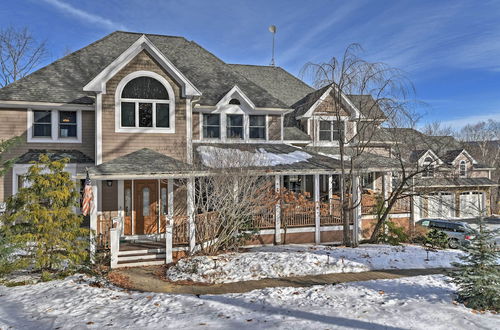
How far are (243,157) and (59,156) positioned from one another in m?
8.22

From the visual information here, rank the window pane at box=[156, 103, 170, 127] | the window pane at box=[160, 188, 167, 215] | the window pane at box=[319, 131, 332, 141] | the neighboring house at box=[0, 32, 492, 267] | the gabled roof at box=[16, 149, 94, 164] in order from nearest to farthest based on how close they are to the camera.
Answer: the neighboring house at box=[0, 32, 492, 267] → the gabled roof at box=[16, 149, 94, 164] → the window pane at box=[156, 103, 170, 127] → the window pane at box=[160, 188, 167, 215] → the window pane at box=[319, 131, 332, 141]

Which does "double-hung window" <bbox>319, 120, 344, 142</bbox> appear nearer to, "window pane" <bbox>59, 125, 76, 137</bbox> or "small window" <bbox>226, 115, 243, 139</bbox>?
"small window" <bbox>226, 115, 243, 139</bbox>

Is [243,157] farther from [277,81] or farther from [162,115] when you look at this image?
[277,81]

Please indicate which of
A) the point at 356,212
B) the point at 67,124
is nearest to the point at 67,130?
the point at 67,124

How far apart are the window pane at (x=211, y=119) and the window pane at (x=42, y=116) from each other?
23.8ft

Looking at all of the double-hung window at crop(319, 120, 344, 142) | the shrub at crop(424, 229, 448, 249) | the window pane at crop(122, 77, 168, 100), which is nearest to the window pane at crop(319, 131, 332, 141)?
the double-hung window at crop(319, 120, 344, 142)

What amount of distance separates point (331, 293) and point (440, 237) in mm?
10167

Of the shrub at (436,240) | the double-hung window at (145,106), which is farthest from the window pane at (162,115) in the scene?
the shrub at (436,240)

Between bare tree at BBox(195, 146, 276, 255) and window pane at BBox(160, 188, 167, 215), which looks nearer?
bare tree at BBox(195, 146, 276, 255)

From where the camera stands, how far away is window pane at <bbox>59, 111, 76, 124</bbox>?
1422 cm

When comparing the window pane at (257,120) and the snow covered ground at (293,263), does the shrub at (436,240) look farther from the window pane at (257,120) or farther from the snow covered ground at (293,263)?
the window pane at (257,120)

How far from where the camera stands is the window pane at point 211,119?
16.5 m

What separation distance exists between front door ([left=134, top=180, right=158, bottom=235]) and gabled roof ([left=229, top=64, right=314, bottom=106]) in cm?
1233

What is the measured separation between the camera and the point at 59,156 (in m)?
13.5
